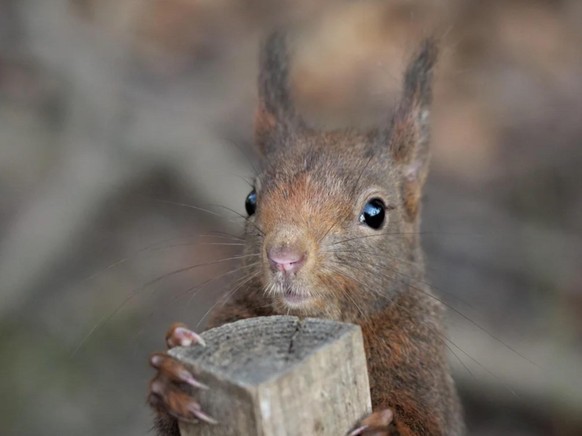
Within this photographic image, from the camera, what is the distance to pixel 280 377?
1912mm

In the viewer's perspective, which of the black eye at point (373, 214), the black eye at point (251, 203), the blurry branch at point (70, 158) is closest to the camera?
the black eye at point (373, 214)

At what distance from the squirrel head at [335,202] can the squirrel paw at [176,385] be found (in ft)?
1.66

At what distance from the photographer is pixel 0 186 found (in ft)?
24.0

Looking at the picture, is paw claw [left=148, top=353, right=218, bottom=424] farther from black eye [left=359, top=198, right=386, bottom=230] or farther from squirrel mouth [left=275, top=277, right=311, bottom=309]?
black eye [left=359, top=198, right=386, bottom=230]

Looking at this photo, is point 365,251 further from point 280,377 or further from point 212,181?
point 212,181

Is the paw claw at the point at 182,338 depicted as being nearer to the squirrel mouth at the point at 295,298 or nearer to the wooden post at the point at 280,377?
the wooden post at the point at 280,377

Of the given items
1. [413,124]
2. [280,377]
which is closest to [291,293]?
[280,377]

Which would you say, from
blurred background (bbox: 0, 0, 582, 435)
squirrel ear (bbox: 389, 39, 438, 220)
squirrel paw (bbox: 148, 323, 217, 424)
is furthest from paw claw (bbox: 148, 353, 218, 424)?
blurred background (bbox: 0, 0, 582, 435)

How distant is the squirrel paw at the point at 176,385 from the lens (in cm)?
212

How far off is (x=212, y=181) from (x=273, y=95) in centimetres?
256

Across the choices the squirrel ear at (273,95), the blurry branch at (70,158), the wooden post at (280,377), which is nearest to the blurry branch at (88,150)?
the blurry branch at (70,158)

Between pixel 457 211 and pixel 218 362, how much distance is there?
15.4 ft

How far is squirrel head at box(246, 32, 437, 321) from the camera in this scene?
294cm

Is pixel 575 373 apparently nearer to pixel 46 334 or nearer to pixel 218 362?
pixel 46 334
